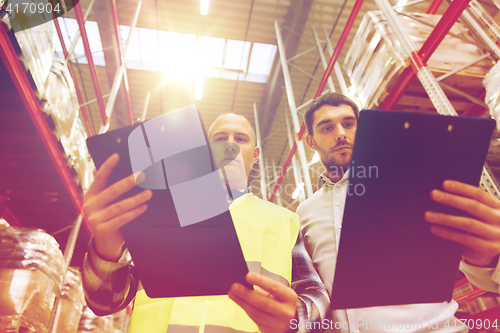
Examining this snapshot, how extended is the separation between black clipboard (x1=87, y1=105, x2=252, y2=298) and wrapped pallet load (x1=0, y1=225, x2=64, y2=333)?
2.82m

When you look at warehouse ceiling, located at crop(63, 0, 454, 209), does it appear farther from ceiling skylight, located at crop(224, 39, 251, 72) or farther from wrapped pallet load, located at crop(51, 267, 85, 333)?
wrapped pallet load, located at crop(51, 267, 85, 333)

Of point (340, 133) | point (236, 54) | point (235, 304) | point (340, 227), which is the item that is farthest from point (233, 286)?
point (236, 54)

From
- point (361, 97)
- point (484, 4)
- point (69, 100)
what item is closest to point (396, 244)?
point (361, 97)

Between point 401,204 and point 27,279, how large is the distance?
3.88 m

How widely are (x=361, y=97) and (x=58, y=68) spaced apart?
16.1ft

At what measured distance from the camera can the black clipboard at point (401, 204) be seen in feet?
3.01

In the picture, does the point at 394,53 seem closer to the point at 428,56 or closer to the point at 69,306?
the point at 428,56

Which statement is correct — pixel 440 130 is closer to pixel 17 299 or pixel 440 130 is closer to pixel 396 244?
pixel 396 244

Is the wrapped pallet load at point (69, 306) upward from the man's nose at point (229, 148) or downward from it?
downward

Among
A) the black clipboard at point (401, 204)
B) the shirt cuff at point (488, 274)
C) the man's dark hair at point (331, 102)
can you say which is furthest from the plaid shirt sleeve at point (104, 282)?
the man's dark hair at point (331, 102)

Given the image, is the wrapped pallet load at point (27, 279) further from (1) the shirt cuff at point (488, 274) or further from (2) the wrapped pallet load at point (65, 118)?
(1) the shirt cuff at point (488, 274)

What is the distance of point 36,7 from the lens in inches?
117

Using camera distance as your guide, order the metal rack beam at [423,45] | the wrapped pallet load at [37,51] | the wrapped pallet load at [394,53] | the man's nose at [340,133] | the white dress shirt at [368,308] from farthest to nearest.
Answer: the wrapped pallet load at [394,53] < the metal rack beam at [423,45] < the wrapped pallet load at [37,51] < the man's nose at [340,133] < the white dress shirt at [368,308]

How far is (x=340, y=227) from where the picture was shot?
5.53ft
